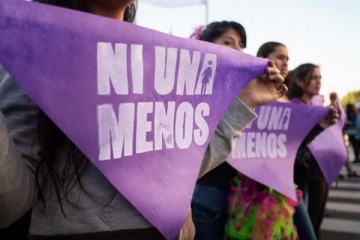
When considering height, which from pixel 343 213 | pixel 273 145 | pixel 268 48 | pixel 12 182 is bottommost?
pixel 343 213

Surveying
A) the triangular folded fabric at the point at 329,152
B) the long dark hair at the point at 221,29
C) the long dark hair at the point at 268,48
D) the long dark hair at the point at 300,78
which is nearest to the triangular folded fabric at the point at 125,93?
the long dark hair at the point at 221,29

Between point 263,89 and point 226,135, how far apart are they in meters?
0.25

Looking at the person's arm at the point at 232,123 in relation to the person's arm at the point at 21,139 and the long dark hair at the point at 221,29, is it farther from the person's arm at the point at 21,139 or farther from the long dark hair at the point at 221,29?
the long dark hair at the point at 221,29

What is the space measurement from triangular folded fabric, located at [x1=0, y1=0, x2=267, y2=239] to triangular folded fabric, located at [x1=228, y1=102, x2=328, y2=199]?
761mm

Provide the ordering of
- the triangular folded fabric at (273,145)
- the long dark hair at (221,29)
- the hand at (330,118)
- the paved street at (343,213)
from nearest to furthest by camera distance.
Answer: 1. the triangular folded fabric at (273,145)
2. the long dark hair at (221,29)
3. the hand at (330,118)
4. the paved street at (343,213)

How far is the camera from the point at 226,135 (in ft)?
3.23

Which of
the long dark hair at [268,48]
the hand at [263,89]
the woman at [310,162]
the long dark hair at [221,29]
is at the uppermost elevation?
the long dark hair at [221,29]

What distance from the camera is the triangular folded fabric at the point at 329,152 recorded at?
265 cm

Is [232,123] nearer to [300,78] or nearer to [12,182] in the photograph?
[12,182]

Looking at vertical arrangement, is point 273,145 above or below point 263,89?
below

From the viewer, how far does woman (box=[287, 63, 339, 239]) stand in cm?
231

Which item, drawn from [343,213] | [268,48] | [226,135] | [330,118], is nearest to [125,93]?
[226,135]

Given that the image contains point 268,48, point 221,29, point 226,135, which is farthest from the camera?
point 268,48

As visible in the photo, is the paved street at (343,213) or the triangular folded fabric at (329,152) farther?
the paved street at (343,213)
